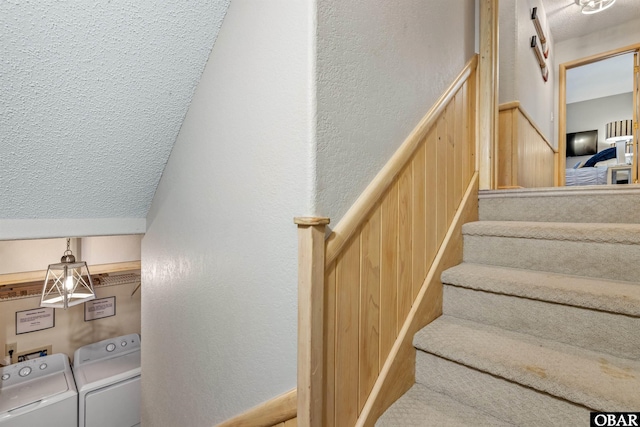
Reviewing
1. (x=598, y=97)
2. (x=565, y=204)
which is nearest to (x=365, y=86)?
(x=565, y=204)

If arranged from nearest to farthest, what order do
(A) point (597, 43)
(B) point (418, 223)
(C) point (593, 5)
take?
1. (B) point (418, 223)
2. (C) point (593, 5)
3. (A) point (597, 43)

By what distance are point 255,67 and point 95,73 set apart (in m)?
0.58

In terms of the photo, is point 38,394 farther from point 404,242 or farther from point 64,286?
point 404,242

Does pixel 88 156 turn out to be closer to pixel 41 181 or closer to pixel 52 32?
pixel 41 181

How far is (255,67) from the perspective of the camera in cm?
98

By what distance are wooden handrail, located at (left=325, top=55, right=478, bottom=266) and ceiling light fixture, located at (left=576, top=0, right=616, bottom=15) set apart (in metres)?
3.63

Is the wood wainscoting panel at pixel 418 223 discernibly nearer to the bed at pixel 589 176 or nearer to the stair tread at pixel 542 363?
the stair tread at pixel 542 363

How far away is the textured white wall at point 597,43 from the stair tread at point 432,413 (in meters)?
4.88

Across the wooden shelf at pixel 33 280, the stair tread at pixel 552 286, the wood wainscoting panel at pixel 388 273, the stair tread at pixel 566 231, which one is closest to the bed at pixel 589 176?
the stair tread at pixel 566 231

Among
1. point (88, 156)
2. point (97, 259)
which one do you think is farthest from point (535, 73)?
point (97, 259)

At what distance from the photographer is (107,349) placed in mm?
2943

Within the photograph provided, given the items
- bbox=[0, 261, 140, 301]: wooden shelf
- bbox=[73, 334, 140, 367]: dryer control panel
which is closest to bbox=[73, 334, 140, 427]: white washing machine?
bbox=[73, 334, 140, 367]: dryer control panel

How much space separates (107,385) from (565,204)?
343 cm

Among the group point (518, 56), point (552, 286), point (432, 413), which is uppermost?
point (518, 56)
